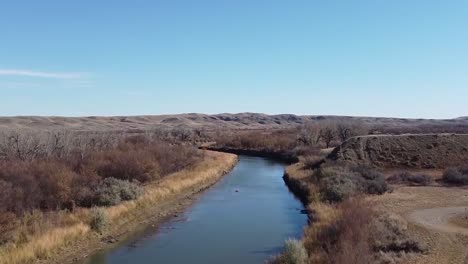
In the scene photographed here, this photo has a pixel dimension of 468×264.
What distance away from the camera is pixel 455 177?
131 ft

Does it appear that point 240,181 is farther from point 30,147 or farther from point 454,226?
point 454,226

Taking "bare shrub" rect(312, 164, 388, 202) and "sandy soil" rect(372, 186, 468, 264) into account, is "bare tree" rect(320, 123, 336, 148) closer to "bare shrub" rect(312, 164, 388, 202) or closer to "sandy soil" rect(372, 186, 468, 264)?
"bare shrub" rect(312, 164, 388, 202)

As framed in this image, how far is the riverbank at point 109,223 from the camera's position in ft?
69.1

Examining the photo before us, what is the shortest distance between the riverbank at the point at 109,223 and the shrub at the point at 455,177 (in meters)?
19.3

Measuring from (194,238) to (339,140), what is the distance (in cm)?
6900

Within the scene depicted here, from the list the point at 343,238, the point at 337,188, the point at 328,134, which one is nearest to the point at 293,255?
the point at 343,238

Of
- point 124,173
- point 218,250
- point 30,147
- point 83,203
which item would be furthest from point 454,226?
point 30,147

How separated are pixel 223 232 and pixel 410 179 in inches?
768

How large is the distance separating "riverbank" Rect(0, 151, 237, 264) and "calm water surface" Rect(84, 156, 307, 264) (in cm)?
91

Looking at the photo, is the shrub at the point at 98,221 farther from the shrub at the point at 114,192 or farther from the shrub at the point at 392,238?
the shrub at the point at 392,238

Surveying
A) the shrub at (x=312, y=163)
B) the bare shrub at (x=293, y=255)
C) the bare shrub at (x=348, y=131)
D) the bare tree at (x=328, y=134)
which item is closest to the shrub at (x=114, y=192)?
the bare shrub at (x=293, y=255)

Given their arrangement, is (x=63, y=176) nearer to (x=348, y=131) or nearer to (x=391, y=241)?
(x=391, y=241)

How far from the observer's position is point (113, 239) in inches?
996

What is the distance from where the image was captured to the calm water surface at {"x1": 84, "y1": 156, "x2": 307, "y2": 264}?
2300 cm
